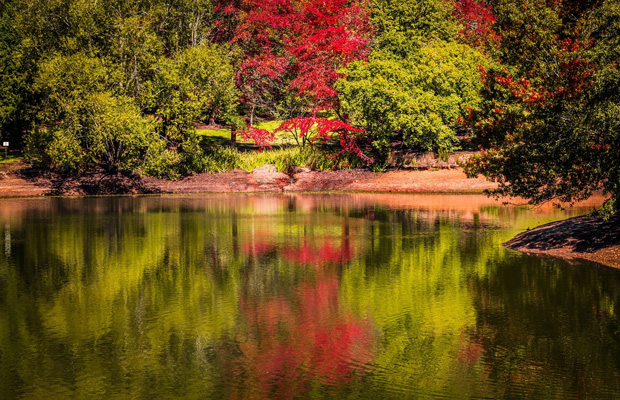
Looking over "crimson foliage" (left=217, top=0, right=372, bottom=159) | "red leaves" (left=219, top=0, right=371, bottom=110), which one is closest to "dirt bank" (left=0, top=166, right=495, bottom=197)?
"crimson foliage" (left=217, top=0, right=372, bottom=159)

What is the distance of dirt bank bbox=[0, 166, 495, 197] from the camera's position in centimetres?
4003

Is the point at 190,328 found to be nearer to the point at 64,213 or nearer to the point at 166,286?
the point at 166,286

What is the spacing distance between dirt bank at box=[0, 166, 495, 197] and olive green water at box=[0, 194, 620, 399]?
47.3ft

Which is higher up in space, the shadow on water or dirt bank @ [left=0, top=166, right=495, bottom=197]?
dirt bank @ [left=0, top=166, right=495, bottom=197]

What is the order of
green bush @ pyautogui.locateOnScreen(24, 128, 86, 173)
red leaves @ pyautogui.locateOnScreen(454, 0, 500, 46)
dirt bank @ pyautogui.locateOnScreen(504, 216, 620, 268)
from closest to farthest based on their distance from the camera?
dirt bank @ pyautogui.locateOnScreen(504, 216, 620, 268)
green bush @ pyautogui.locateOnScreen(24, 128, 86, 173)
red leaves @ pyautogui.locateOnScreen(454, 0, 500, 46)

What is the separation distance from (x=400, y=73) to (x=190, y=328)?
3226 centimetres

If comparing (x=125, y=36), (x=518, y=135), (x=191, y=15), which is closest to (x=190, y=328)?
(x=518, y=135)

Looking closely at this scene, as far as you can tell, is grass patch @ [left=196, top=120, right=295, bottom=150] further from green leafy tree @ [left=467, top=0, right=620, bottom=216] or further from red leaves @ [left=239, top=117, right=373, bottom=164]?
green leafy tree @ [left=467, top=0, right=620, bottom=216]

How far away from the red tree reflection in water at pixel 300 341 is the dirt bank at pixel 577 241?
24.6 ft

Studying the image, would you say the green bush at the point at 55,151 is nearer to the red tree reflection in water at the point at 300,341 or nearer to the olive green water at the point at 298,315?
the olive green water at the point at 298,315

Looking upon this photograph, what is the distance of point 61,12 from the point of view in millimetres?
40750

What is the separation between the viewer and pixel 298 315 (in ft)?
44.4

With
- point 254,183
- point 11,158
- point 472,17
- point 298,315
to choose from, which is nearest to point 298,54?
point 254,183

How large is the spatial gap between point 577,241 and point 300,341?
11.8 meters
